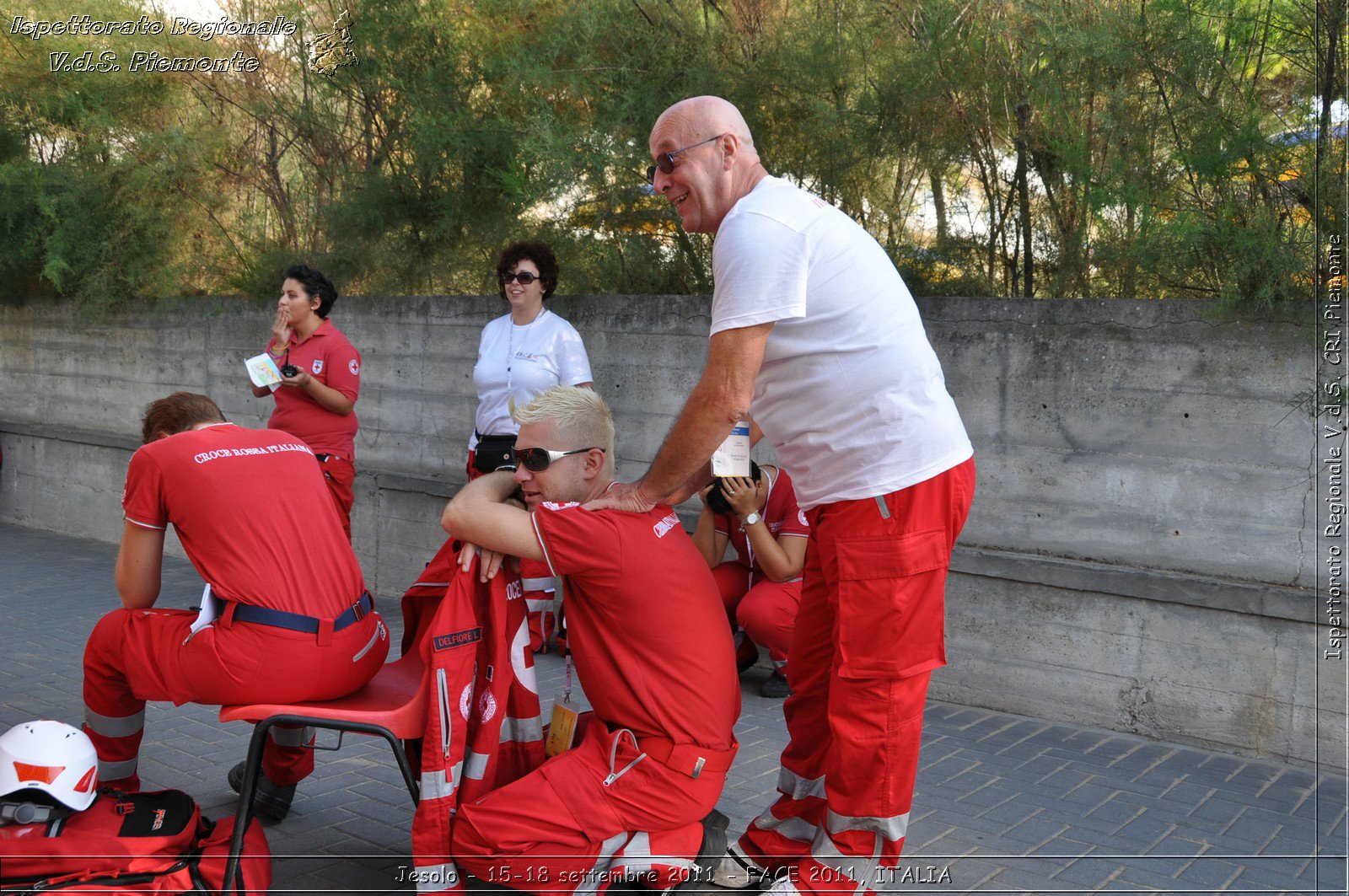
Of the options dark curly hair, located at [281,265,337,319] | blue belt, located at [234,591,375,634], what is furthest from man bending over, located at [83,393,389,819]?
dark curly hair, located at [281,265,337,319]

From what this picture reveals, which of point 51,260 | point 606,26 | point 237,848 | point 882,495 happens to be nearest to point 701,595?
point 882,495

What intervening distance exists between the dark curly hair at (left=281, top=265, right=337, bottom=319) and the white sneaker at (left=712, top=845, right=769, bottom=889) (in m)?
4.08

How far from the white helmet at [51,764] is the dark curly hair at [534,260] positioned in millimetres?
3512

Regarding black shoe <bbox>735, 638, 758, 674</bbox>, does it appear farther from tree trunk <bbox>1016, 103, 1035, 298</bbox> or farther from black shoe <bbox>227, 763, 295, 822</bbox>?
black shoe <bbox>227, 763, 295, 822</bbox>

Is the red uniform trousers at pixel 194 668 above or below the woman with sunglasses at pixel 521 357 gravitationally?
below

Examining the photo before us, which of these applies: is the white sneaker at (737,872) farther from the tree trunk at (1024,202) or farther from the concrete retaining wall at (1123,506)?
the tree trunk at (1024,202)

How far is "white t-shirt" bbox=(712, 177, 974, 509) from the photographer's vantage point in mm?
2727

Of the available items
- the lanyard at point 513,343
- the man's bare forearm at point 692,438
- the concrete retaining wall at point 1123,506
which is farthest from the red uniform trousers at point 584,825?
the lanyard at point 513,343

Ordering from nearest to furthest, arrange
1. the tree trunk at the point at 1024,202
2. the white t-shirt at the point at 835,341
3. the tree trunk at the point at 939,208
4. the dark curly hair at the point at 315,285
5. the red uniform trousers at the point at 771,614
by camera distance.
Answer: the white t-shirt at the point at 835,341 < the red uniform trousers at the point at 771,614 < the tree trunk at the point at 1024,202 < the tree trunk at the point at 939,208 < the dark curly hair at the point at 315,285

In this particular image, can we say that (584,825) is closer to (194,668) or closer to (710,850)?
(710,850)

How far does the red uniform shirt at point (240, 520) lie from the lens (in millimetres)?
3162

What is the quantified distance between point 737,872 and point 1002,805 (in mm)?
1362

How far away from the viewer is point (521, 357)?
5926 mm

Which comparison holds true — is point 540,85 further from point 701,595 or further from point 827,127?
point 701,595
